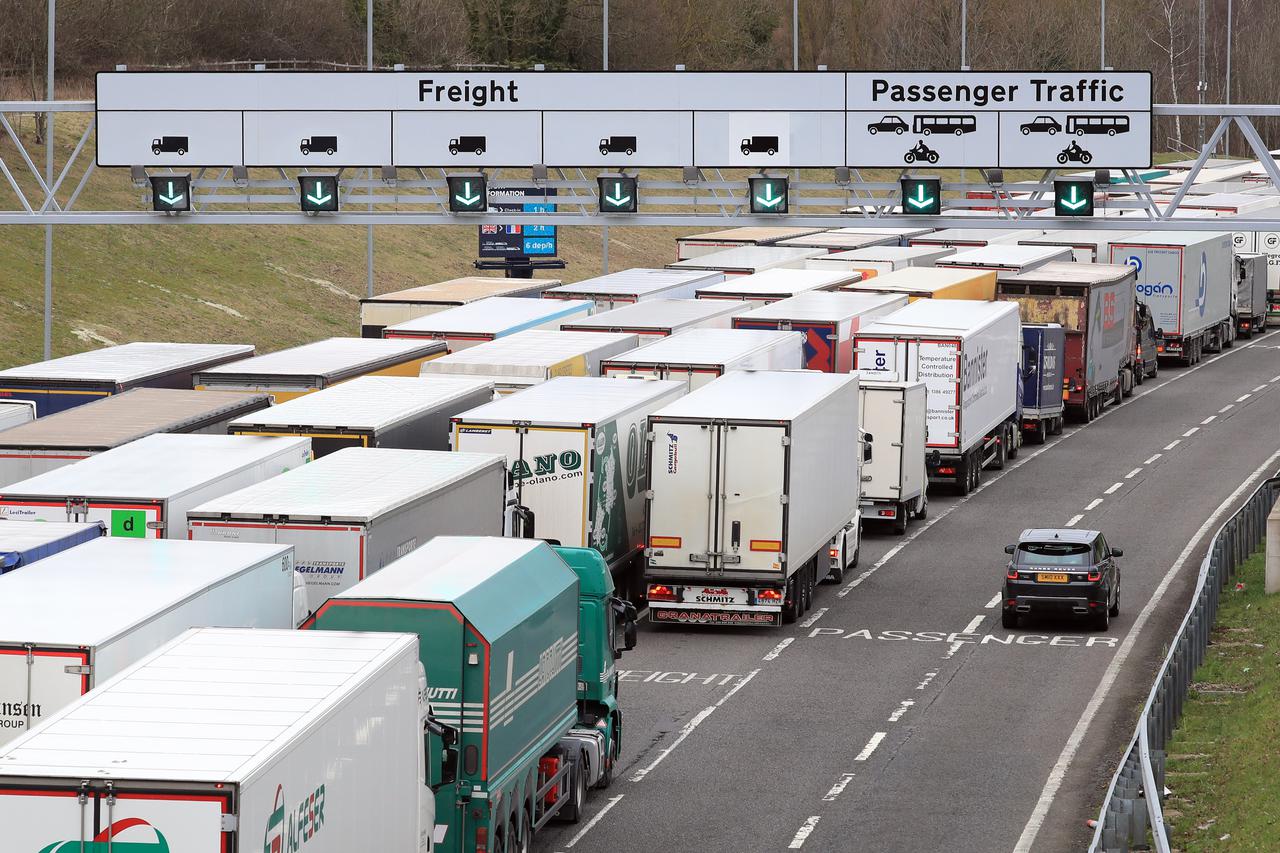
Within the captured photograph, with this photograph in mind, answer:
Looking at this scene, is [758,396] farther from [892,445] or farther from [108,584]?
[108,584]

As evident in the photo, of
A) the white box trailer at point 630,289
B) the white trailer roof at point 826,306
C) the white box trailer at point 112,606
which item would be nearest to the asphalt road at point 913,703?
the white box trailer at point 112,606

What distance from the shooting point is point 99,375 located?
3234cm

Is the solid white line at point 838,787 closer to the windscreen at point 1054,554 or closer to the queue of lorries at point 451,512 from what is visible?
the queue of lorries at point 451,512

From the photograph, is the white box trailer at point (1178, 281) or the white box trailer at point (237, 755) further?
the white box trailer at point (1178, 281)

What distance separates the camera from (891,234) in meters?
72.1

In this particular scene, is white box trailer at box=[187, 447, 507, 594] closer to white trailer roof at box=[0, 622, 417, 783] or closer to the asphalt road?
the asphalt road

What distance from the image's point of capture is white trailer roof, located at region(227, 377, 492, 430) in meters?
27.6

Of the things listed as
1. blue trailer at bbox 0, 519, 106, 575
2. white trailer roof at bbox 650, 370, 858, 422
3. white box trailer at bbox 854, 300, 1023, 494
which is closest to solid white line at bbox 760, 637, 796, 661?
white trailer roof at bbox 650, 370, 858, 422

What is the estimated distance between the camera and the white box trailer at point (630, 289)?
1898 inches

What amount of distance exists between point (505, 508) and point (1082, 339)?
2625 centimetres

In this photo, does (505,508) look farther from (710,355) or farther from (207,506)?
(710,355)

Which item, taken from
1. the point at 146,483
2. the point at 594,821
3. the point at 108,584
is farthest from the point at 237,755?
the point at 146,483

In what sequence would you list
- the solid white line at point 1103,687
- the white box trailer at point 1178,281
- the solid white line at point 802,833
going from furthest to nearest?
1. the white box trailer at point 1178,281
2. the solid white line at point 1103,687
3. the solid white line at point 802,833

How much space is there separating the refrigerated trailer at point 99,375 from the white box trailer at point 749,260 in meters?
23.0
